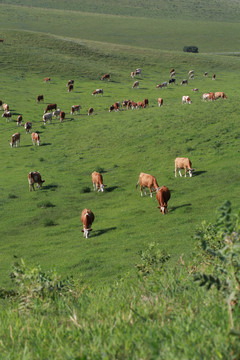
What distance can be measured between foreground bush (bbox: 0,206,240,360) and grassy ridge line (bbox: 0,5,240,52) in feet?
430

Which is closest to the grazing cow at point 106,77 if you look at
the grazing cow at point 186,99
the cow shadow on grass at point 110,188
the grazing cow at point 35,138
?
the grazing cow at point 186,99

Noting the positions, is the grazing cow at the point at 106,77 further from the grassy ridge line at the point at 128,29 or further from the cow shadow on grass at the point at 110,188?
the grassy ridge line at the point at 128,29

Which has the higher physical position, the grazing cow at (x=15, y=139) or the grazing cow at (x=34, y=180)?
the grazing cow at (x=15, y=139)

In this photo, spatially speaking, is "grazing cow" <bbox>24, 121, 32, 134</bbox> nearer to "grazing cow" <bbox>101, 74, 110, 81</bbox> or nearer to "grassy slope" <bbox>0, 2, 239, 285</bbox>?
"grassy slope" <bbox>0, 2, 239, 285</bbox>

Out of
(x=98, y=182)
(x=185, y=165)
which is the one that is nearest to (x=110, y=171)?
(x=98, y=182)

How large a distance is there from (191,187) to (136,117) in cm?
2169

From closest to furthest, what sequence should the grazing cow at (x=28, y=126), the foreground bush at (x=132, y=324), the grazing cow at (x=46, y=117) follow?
the foreground bush at (x=132, y=324) < the grazing cow at (x=28, y=126) < the grazing cow at (x=46, y=117)

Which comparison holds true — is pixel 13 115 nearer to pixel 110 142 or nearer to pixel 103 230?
pixel 110 142

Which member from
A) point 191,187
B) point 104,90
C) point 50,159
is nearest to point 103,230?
point 191,187

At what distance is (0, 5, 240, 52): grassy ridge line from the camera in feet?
440

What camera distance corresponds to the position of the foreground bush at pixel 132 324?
2.48m

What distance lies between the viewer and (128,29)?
489ft

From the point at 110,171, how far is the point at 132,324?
93.3 ft

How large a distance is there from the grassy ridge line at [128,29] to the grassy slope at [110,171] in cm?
6874
